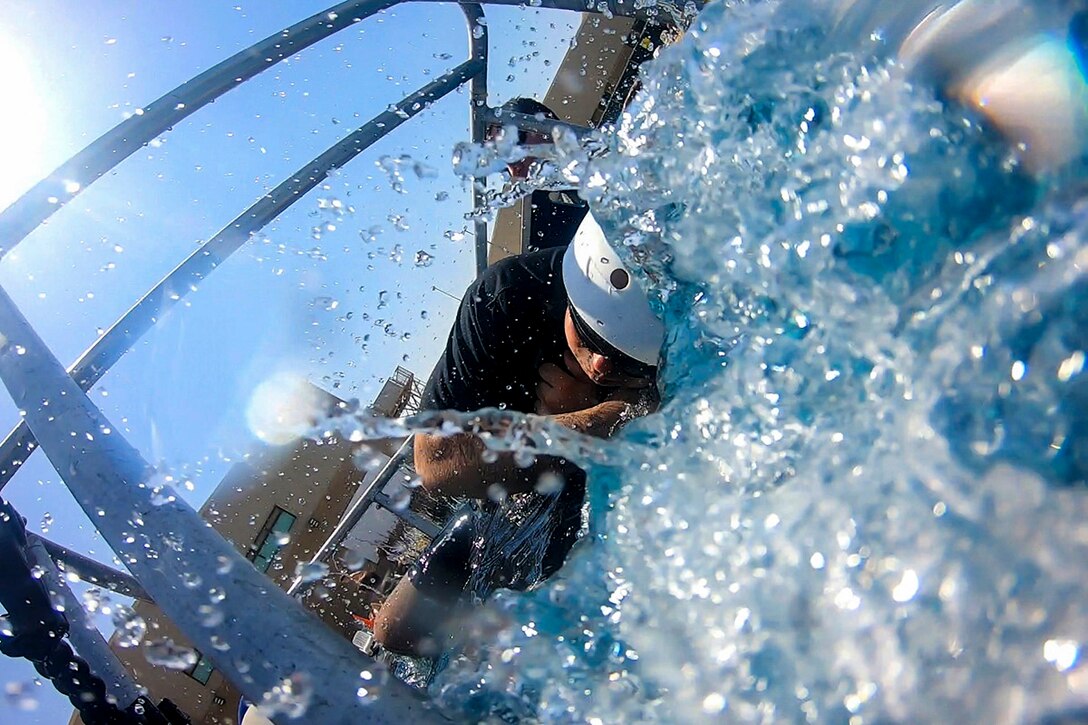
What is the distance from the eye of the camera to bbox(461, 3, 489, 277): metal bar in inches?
109

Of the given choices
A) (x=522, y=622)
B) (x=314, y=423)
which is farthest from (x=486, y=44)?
(x=522, y=622)

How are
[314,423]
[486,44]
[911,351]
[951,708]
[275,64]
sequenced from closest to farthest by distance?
1. [951,708]
2. [911,351]
3. [314,423]
4. [275,64]
5. [486,44]

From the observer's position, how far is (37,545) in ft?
5.95

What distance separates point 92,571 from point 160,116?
132 cm

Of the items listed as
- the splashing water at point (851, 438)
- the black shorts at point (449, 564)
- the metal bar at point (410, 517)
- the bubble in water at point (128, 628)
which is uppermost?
the splashing water at point (851, 438)

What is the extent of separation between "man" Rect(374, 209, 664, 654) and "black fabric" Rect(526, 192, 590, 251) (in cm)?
104

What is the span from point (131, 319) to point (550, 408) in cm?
133

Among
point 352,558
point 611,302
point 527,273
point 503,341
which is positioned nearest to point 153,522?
point 611,302

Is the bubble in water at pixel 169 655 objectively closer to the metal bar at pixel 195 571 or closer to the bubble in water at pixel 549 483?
the metal bar at pixel 195 571

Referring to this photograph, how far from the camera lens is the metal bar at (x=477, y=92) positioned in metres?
2.78

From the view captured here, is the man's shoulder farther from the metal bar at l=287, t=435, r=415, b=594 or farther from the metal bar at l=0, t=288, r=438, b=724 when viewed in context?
the metal bar at l=0, t=288, r=438, b=724

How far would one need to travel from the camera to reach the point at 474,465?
7.22 feet

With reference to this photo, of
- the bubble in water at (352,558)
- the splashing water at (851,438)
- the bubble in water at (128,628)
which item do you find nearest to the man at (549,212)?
the bubble in water at (352,558)

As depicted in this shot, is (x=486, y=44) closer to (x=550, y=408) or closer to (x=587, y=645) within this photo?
(x=550, y=408)
